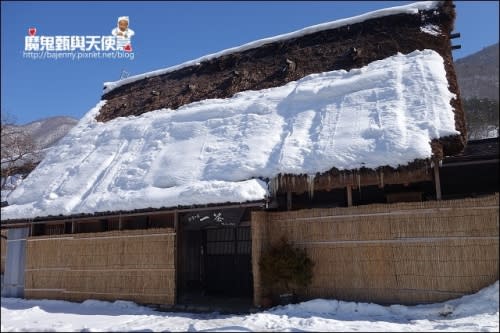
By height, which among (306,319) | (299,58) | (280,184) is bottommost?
(306,319)

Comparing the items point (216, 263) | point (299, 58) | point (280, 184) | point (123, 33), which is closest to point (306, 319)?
point (280, 184)

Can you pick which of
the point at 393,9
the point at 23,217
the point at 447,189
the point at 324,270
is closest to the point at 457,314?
the point at 324,270

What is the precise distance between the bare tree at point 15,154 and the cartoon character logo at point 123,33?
32.3 ft

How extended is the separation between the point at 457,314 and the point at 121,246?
678 centimetres

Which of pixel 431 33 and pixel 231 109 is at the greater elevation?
pixel 431 33

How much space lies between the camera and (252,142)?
9305mm

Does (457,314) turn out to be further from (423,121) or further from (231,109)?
(231,109)

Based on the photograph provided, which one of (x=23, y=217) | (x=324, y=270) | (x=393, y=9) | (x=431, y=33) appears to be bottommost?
(x=324, y=270)

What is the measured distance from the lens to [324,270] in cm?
812

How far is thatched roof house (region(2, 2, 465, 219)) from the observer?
307 inches

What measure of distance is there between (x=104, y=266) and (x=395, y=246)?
20.6 ft

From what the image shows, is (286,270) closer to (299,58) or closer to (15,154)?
(299,58)

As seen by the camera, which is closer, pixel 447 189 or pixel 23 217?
pixel 447 189

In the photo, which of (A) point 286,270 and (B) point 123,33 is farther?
(B) point 123,33
